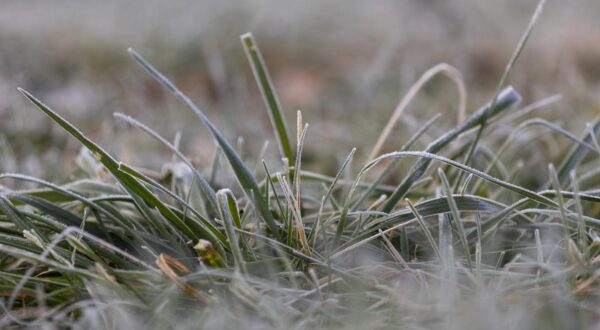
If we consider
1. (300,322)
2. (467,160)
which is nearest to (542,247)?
(467,160)

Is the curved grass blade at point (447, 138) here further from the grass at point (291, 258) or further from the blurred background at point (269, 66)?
the blurred background at point (269, 66)

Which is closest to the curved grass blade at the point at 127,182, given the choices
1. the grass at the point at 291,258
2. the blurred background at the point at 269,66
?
the grass at the point at 291,258

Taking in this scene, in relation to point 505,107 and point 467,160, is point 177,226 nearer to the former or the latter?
point 467,160

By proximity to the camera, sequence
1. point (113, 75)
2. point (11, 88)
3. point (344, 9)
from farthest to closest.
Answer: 1. point (344, 9)
2. point (113, 75)
3. point (11, 88)

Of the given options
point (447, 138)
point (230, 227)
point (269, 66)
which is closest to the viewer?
point (230, 227)

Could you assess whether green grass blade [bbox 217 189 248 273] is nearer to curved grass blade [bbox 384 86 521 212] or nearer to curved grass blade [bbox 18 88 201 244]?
curved grass blade [bbox 18 88 201 244]

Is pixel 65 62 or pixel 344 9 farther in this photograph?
pixel 344 9

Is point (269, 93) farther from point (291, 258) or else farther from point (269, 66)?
point (269, 66)

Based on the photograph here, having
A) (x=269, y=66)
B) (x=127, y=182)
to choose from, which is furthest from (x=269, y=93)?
(x=269, y=66)
